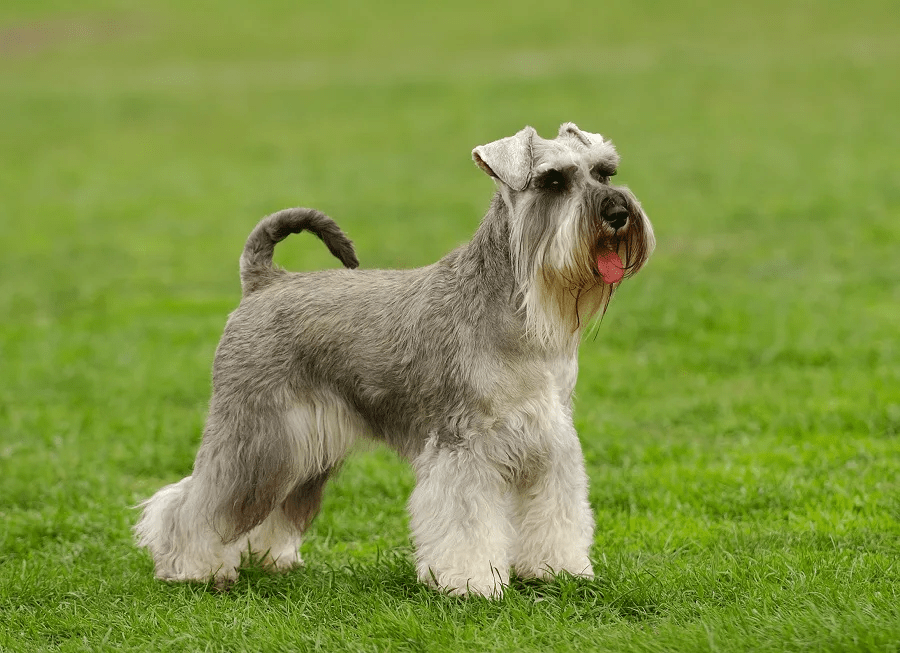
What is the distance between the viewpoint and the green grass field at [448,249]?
17.8ft

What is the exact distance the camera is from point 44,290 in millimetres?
15078

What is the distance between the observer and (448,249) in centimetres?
1617

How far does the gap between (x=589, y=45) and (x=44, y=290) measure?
23.3m

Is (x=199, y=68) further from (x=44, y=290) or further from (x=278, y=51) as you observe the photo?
(x=44, y=290)

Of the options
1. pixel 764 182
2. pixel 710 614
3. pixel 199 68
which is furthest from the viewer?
pixel 199 68

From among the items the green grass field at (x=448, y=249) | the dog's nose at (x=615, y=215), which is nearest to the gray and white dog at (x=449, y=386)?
the dog's nose at (x=615, y=215)

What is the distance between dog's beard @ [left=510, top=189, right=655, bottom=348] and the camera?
16.7 feet

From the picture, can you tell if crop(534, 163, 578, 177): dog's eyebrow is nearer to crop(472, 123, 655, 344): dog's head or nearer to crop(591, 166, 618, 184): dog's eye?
crop(472, 123, 655, 344): dog's head

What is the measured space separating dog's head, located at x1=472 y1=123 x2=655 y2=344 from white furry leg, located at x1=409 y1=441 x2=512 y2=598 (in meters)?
0.74

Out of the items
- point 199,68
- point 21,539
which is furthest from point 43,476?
point 199,68

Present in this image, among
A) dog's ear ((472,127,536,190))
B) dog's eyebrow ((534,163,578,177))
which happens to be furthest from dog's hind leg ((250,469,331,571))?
dog's eyebrow ((534,163,578,177))

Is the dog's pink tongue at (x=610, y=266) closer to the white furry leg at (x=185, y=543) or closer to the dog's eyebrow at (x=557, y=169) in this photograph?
the dog's eyebrow at (x=557, y=169)

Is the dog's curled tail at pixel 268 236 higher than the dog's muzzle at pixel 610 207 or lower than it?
lower

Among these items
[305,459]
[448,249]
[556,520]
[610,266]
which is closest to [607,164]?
[610,266]
